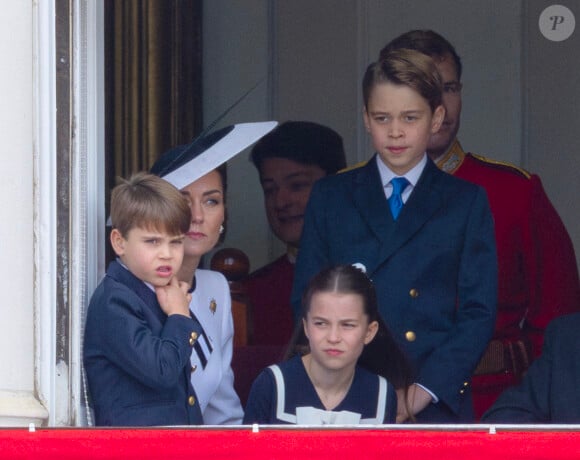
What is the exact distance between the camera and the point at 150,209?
3793 millimetres

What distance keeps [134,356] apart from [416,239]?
836mm

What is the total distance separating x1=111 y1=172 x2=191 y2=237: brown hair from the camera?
12.4 feet

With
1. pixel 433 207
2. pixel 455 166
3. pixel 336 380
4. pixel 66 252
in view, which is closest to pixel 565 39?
pixel 455 166

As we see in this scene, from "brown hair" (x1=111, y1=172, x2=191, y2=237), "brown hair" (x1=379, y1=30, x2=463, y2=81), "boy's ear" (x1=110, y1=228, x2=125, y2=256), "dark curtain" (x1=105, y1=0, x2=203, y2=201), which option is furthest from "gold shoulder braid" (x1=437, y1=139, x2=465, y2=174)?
"boy's ear" (x1=110, y1=228, x2=125, y2=256)

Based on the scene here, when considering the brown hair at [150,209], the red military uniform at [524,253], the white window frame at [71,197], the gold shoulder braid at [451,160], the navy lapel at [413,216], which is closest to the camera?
the white window frame at [71,197]


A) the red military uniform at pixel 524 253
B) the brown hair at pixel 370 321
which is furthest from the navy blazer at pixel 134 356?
the red military uniform at pixel 524 253

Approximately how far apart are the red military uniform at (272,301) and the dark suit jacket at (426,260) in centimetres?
76

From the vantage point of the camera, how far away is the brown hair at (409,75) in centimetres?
422

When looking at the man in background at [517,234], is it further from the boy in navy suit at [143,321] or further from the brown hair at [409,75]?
the boy in navy suit at [143,321]

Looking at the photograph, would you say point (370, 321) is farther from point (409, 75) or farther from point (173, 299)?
point (409, 75)

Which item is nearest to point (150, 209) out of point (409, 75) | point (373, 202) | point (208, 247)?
point (208, 247)

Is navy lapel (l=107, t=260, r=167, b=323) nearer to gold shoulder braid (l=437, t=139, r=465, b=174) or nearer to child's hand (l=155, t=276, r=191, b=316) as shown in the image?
child's hand (l=155, t=276, r=191, b=316)

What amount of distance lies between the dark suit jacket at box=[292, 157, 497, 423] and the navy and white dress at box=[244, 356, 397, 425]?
0.37 ft
